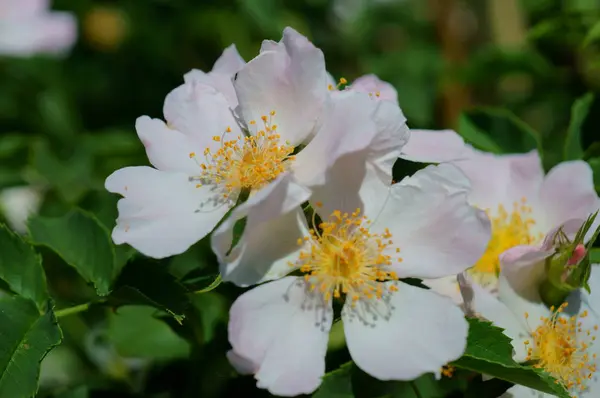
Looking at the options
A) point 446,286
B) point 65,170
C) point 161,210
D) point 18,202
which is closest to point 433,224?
point 446,286

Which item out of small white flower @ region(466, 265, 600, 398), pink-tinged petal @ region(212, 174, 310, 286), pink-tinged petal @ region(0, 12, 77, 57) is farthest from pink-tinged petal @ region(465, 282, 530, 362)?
pink-tinged petal @ region(0, 12, 77, 57)

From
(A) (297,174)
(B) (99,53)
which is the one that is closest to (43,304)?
(A) (297,174)

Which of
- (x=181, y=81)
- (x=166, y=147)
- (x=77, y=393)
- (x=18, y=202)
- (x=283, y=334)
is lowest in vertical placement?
(x=18, y=202)

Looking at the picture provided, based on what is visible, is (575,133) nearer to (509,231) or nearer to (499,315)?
(509,231)

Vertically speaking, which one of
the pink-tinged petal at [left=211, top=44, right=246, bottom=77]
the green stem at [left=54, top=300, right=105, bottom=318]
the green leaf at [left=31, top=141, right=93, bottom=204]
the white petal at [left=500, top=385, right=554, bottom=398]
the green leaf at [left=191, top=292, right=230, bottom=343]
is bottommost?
the green leaf at [left=31, top=141, right=93, bottom=204]

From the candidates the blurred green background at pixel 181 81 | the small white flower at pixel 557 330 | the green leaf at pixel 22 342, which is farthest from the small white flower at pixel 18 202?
the small white flower at pixel 557 330

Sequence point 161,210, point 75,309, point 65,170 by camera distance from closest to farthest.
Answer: point 161,210, point 75,309, point 65,170

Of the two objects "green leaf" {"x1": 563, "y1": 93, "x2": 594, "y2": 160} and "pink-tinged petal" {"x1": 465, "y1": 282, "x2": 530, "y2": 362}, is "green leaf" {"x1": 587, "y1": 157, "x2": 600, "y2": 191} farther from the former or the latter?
"pink-tinged petal" {"x1": 465, "y1": 282, "x2": 530, "y2": 362}
